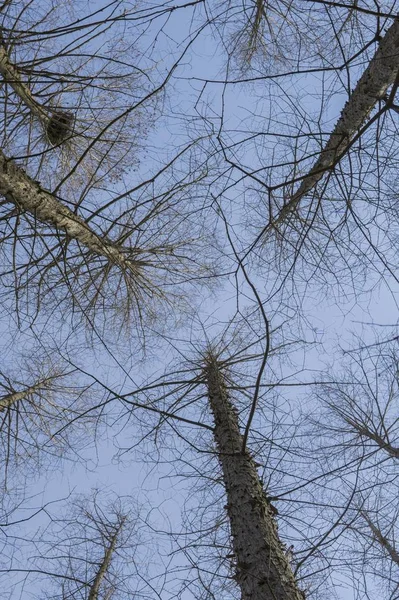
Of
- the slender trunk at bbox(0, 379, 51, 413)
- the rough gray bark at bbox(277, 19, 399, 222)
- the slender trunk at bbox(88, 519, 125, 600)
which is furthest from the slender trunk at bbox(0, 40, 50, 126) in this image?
the slender trunk at bbox(88, 519, 125, 600)

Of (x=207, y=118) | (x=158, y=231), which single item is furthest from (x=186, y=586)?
(x=158, y=231)

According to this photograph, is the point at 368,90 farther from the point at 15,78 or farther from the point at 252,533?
the point at 252,533

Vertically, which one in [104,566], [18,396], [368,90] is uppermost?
[368,90]

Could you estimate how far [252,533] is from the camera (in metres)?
2.76

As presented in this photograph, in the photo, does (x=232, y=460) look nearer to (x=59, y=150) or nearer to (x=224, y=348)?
(x=224, y=348)

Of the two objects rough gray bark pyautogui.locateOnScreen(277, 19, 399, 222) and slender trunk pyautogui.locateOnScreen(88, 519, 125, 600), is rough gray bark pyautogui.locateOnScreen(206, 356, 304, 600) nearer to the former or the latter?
rough gray bark pyautogui.locateOnScreen(277, 19, 399, 222)

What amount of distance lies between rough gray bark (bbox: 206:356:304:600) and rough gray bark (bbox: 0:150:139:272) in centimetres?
168

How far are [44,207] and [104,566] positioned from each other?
3.61m

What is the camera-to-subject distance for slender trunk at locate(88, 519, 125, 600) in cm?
481

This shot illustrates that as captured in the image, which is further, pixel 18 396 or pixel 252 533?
pixel 18 396

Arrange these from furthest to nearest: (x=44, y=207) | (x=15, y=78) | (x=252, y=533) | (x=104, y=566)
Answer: (x=104, y=566) → (x=44, y=207) → (x=15, y=78) → (x=252, y=533)

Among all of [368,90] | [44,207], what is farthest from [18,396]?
[368,90]

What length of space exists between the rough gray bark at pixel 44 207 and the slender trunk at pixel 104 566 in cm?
302

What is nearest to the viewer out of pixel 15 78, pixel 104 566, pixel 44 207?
pixel 15 78
